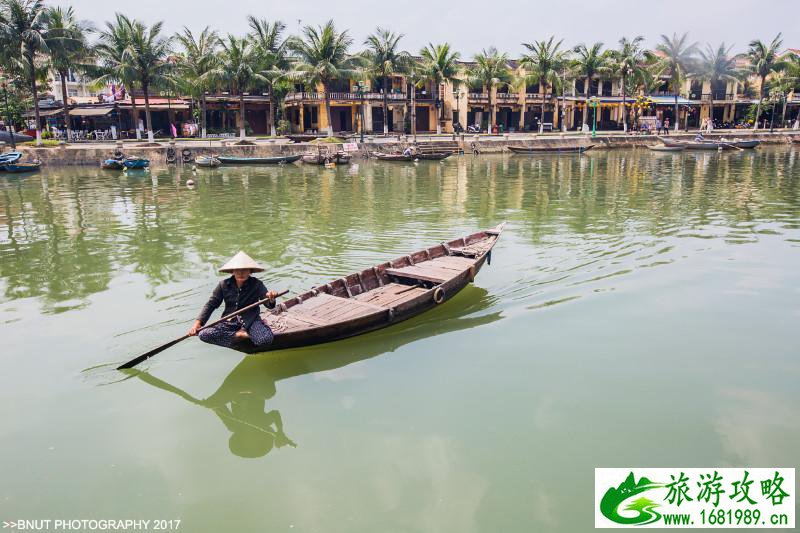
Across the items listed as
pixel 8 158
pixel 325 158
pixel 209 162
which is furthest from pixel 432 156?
pixel 8 158

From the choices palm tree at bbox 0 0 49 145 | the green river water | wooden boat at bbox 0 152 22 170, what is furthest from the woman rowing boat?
palm tree at bbox 0 0 49 145

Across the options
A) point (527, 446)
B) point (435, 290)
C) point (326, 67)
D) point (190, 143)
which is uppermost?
point (326, 67)

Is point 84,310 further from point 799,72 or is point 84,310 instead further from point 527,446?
point 799,72

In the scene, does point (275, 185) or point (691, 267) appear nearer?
point (691, 267)

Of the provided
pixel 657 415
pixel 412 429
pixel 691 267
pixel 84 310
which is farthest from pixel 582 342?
pixel 84 310

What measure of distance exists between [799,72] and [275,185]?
2205 inches

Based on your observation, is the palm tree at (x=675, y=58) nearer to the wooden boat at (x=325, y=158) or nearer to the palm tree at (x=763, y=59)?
the palm tree at (x=763, y=59)

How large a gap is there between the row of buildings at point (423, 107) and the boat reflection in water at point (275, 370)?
37.7 metres

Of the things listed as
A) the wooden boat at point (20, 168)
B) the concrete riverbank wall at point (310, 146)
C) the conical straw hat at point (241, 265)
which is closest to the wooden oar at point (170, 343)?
the conical straw hat at point (241, 265)

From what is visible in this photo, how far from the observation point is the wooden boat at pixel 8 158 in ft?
113

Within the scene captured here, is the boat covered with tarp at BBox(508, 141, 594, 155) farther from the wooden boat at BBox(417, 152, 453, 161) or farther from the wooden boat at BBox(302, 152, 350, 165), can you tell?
the wooden boat at BBox(302, 152, 350, 165)

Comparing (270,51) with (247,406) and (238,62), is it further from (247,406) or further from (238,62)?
(247,406)

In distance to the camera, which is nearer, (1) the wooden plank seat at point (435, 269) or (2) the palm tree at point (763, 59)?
(1) the wooden plank seat at point (435, 269)

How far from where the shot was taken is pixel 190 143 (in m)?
43.5
